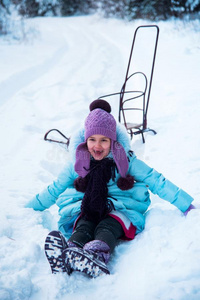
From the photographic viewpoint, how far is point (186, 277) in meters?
1.30

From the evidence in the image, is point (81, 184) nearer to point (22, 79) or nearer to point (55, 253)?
point (55, 253)

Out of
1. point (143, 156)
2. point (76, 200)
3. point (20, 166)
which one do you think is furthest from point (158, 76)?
point (76, 200)

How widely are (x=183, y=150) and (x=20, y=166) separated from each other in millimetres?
1885

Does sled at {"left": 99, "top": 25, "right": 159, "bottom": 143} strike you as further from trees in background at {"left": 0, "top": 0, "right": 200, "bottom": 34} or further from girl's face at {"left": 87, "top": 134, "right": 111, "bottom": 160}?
trees in background at {"left": 0, "top": 0, "right": 200, "bottom": 34}

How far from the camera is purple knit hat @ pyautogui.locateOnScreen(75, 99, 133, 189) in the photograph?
1.96m

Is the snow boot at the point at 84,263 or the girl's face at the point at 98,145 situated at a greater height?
the girl's face at the point at 98,145

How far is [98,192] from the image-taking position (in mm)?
1931

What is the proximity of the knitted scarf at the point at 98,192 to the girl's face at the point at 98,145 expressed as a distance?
53 millimetres

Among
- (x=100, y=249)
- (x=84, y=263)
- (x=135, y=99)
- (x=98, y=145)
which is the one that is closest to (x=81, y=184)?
(x=98, y=145)

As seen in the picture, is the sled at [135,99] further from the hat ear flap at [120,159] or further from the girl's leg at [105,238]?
the girl's leg at [105,238]

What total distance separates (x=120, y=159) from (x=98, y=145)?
19 centimetres

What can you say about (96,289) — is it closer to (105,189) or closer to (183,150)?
(105,189)

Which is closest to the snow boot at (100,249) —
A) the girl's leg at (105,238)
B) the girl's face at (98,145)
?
the girl's leg at (105,238)

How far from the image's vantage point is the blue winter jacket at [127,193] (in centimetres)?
195
